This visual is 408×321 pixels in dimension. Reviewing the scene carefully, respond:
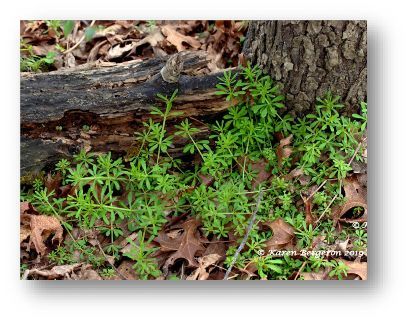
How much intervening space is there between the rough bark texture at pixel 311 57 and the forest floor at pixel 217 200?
61 mm

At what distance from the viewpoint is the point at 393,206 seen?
9.59 ft

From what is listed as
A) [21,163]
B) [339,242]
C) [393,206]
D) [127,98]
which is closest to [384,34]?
[393,206]

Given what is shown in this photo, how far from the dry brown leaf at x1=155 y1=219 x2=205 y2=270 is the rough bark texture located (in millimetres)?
851

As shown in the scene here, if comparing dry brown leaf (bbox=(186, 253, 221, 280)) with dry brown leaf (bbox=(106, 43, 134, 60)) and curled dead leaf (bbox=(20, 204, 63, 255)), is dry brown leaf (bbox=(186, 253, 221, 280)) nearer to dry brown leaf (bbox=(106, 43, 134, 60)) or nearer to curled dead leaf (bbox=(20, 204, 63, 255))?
curled dead leaf (bbox=(20, 204, 63, 255))

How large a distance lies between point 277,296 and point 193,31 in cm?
150

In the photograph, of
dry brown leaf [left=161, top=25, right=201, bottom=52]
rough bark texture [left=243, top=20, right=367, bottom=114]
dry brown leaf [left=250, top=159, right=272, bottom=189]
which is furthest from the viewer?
dry brown leaf [left=161, top=25, right=201, bottom=52]

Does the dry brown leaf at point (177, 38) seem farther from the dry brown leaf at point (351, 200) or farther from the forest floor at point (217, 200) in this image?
the dry brown leaf at point (351, 200)

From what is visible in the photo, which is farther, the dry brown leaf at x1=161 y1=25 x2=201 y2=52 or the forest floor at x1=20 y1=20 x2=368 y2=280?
the dry brown leaf at x1=161 y1=25 x2=201 y2=52

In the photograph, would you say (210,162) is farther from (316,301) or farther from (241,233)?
(316,301)

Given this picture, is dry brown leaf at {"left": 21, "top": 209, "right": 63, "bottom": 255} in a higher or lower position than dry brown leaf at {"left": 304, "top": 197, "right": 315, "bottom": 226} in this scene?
lower

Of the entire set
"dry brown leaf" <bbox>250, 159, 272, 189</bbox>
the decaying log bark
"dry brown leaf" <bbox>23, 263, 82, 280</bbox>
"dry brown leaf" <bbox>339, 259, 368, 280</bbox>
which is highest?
the decaying log bark

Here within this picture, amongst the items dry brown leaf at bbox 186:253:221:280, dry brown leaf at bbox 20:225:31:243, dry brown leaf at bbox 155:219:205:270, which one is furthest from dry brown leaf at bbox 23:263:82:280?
dry brown leaf at bbox 186:253:221:280

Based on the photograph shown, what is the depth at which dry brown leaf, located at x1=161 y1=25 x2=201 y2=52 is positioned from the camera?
317 centimetres

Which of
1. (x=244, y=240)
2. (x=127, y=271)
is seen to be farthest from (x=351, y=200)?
(x=127, y=271)
